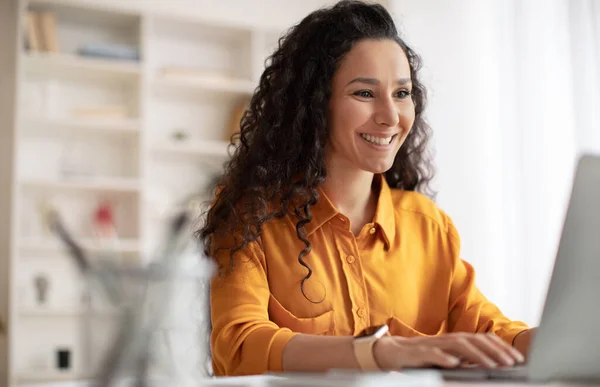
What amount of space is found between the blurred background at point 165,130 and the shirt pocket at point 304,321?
2183 mm

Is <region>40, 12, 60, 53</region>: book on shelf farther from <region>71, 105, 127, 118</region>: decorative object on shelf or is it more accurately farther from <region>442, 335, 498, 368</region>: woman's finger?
<region>442, 335, 498, 368</region>: woman's finger

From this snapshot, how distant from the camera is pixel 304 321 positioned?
1.52m

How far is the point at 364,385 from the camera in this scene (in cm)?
67

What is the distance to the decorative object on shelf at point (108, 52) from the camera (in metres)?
4.02

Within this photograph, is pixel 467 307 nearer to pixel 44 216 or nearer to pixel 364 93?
pixel 364 93

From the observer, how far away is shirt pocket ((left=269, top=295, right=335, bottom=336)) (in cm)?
152

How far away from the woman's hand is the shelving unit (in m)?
2.88

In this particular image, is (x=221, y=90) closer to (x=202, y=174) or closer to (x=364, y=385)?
(x=202, y=174)

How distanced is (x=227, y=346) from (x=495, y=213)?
279 cm

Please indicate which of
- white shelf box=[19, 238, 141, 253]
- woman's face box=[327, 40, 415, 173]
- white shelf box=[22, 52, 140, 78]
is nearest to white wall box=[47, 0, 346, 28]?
white shelf box=[22, 52, 140, 78]

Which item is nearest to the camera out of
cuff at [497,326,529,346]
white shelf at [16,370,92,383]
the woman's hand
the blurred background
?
the woman's hand

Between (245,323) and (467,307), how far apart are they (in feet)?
1.80

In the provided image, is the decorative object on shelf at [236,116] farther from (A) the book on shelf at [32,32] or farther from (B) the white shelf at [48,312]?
(B) the white shelf at [48,312]

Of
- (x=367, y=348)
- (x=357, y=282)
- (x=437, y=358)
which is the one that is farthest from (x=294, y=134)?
(x=437, y=358)
